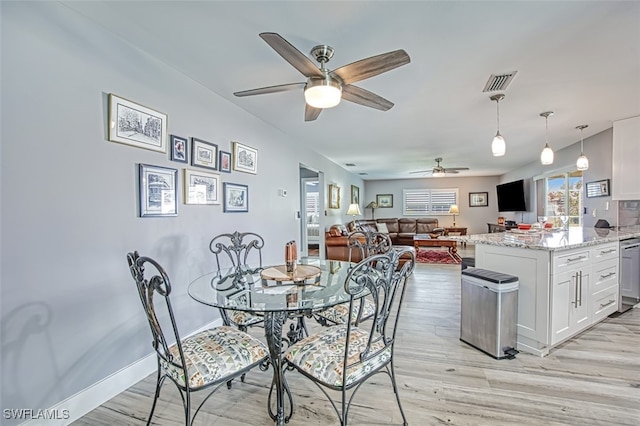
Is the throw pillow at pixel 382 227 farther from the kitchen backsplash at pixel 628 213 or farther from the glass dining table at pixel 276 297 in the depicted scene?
the glass dining table at pixel 276 297

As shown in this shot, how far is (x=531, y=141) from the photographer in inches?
199

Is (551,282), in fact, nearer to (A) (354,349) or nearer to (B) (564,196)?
(A) (354,349)

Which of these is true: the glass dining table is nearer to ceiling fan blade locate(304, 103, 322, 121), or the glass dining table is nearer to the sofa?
ceiling fan blade locate(304, 103, 322, 121)

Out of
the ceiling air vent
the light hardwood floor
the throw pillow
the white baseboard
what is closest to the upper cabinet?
the light hardwood floor

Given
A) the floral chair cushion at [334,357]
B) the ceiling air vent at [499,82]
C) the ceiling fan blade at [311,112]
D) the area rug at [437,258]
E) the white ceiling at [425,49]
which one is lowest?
the area rug at [437,258]

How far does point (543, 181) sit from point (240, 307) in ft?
25.4

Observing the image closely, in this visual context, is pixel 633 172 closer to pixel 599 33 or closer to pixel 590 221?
pixel 590 221

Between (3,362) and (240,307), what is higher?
(240,307)

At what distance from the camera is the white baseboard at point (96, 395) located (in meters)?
1.60

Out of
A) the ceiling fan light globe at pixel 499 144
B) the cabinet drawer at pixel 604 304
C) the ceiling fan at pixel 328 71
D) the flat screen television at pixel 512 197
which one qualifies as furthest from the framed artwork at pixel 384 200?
the ceiling fan at pixel 328 71

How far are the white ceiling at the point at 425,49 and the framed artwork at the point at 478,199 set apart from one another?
640 centimetres

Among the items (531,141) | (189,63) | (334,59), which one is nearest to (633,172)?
(531,141)

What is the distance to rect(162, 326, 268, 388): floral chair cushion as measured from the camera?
4.57 ft

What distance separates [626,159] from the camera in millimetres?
3875
